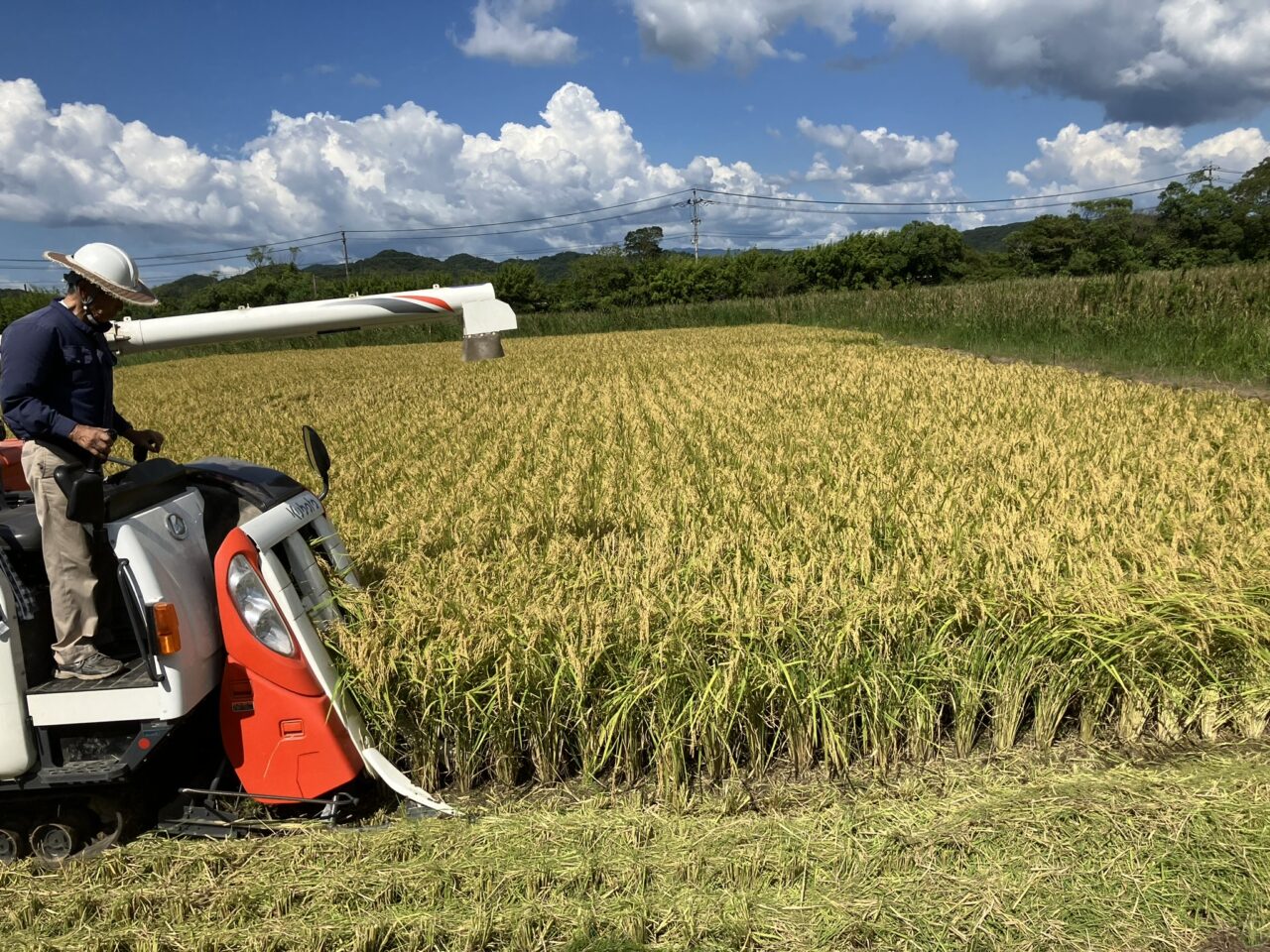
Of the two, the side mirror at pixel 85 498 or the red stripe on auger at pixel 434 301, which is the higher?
the red stripe on auger at pixel 434 301

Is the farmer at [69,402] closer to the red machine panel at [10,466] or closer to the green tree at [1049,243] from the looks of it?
the red machine panel at [10,466]

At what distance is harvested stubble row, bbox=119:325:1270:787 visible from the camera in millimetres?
2691

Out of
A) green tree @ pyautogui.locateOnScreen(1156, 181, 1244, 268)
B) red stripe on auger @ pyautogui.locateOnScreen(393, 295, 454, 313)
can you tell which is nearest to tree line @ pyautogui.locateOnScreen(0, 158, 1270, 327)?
green tree @ pyautogui.locateOnScreen(1156, 181, 1244, 268)

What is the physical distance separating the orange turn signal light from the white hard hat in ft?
3.58

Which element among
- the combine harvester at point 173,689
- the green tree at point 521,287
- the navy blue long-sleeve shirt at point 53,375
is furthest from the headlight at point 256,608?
the green tree at point 521,287

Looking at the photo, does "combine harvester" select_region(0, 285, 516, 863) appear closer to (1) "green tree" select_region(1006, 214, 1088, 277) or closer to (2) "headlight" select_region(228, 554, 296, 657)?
(2) "headlight" select_region(228, 554, 296, 657)

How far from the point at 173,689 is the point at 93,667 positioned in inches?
11.4

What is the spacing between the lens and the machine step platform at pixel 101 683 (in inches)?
90.8

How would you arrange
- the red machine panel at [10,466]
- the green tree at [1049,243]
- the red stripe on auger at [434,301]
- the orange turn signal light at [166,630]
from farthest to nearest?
the green tree at [1049,243], the red stripe on auger at [434,301], the red machine panel at [10,466], the orange turn signal light at [166,630]

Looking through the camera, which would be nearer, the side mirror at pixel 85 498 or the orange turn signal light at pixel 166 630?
the side mirror at pixel 85 498

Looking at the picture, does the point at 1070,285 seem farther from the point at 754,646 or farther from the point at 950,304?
the point at 754,646

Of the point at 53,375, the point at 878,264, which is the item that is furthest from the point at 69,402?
the point at 878,264

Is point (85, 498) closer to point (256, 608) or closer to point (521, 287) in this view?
point (256, 608)

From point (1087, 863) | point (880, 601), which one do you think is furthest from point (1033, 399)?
point (1087, 863)
